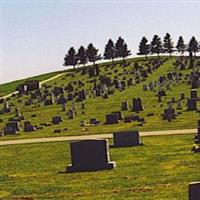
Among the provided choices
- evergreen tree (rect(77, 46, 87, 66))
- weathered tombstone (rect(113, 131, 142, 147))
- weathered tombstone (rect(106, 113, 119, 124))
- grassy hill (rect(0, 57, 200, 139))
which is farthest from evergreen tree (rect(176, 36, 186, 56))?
weathered tombstone (rect(113, 131, 142, 147))

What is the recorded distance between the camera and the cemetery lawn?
19453 millimetres

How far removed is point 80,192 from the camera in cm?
2014

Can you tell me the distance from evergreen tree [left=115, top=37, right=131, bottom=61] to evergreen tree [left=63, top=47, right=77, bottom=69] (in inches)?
419

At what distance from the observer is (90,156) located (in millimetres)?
24469

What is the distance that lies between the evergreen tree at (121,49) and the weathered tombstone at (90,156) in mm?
120447

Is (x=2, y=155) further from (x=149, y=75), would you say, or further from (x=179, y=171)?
(x=149, y=75)

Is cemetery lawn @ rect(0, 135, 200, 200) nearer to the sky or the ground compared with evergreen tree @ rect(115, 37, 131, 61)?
nearer to the ground

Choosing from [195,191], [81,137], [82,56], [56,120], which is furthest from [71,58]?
[195,191]

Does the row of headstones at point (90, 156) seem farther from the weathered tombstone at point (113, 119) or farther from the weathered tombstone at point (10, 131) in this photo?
the weathered tombstone at point (10, 131)

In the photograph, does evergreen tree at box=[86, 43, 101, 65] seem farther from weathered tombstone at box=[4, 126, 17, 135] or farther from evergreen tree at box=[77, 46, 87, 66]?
weathered tombstone at box=[4, 126, 17, 135]

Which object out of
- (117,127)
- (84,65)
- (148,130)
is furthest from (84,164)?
(84,65)

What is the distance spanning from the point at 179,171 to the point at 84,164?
4215 mm

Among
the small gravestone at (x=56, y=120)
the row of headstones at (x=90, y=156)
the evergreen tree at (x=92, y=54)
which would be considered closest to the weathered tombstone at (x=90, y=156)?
the row of headstones at (x=90, y=156)

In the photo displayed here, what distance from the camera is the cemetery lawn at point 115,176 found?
63.8ft
